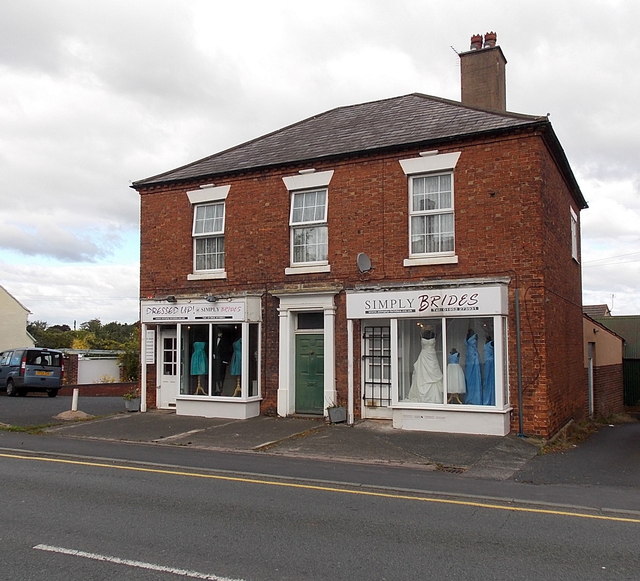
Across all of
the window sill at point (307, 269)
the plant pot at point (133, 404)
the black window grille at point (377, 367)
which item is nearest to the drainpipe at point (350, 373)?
the black window grille at point (377, 367)

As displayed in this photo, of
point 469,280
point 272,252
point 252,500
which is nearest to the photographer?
point 252,500

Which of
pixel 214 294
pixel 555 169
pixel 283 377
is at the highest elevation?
pixel 555 169

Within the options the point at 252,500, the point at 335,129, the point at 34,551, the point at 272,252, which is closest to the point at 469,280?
the point at 272,252

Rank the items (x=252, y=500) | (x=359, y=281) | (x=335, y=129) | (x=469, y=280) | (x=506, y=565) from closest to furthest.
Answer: (x=506, y=565) < (x=252, y=500) < (x=469, y=280) < (x=359, y=281) < (x=335, y=129)

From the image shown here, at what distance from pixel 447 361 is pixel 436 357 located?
1.11 ft

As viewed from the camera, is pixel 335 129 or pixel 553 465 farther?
pixel 335 129

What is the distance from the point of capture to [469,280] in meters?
12.9

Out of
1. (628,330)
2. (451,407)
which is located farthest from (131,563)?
(628,330)

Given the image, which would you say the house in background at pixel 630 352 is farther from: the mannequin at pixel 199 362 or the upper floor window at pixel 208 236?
the upper floor window at pixel 208 236

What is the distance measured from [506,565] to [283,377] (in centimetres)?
1019

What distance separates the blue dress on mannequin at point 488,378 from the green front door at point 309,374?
3.87 m

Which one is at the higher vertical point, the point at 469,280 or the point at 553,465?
the point at 469,280

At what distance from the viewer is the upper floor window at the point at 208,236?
53.5ft

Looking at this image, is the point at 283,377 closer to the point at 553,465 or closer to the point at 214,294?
the point at 214,294
